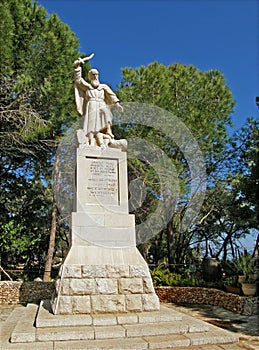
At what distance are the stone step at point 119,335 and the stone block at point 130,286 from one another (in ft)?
2.12

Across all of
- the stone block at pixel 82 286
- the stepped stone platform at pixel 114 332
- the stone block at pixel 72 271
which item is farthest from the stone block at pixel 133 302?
the stone block at pixel 72 271

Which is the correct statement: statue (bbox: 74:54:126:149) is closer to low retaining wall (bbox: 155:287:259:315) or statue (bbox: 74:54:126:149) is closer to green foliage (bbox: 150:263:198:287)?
low retaining wall (bbox: 155:287:259:315)

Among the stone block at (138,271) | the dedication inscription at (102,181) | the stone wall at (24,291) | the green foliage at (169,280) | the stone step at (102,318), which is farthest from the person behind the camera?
the green foliage at (169,280)

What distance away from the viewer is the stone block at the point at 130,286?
5.40 m

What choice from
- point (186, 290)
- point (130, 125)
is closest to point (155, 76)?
point (130, 125)

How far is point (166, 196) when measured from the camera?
499 inches

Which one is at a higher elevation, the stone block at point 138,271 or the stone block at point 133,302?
the stone block at point 138,271

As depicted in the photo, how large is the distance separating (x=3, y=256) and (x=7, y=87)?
7428 millimetres

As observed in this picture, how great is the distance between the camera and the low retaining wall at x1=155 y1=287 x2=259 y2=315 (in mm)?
7367

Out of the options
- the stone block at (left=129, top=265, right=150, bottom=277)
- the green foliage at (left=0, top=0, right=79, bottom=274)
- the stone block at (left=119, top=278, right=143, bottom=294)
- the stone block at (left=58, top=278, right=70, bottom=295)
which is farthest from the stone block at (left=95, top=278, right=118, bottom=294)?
the green foliage at (left=0, top=0, right=79, bottom=274)

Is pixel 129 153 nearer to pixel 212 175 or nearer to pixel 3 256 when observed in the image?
→ pixel 212 175

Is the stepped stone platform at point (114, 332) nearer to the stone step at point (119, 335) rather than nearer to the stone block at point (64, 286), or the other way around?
the stone step at point (119, 335)

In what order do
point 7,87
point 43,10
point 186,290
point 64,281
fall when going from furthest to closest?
point 43,10
point 7,87
point 186,290
point 64,281

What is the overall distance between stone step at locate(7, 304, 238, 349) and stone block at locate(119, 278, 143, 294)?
647mm
